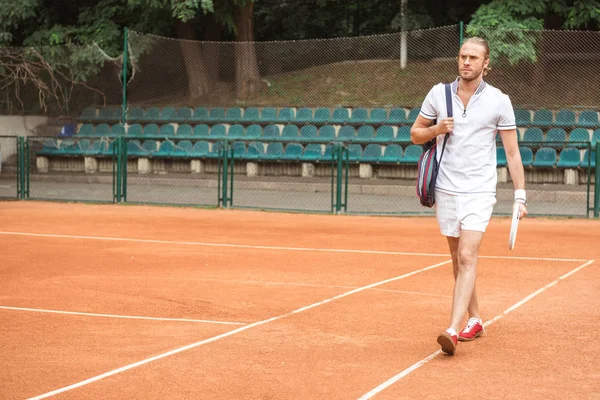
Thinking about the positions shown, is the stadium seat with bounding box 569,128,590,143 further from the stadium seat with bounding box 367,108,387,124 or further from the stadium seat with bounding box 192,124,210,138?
the stadium seat with bounding box 192,124,210,138

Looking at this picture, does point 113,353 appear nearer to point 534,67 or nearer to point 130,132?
point 534,67

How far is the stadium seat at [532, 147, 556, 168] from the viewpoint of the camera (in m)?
21.9

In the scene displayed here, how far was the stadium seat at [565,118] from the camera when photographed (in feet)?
72.6

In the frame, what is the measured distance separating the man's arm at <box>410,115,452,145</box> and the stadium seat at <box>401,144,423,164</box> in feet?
52.1

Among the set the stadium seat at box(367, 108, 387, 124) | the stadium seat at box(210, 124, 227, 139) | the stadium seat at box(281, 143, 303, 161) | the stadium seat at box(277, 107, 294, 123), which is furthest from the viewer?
the stadium seat at box(210, 124, 227, 139)

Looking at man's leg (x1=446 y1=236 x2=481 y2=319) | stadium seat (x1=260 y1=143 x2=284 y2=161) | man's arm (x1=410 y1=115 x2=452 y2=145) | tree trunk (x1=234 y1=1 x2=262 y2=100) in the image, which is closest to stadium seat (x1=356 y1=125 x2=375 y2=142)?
stadium seat (x1=260 y1=143 x2=284 y2=161)

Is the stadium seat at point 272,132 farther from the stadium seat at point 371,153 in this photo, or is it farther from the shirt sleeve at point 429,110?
the shirt sleeve at point 429,110

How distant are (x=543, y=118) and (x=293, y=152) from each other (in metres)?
6.05

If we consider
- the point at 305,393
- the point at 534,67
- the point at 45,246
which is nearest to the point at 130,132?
the point at 534,67

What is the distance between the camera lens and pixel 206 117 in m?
26.1

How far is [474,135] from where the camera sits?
7160 mm

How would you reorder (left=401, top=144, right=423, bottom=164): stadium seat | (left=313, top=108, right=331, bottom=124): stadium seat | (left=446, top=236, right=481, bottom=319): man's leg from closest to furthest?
(left=446, top=236, right=481, bottom=319): man's leg → (left=401, top=144, right=423, bottom=164): stadium seat → (left=313, top=108, right=331, bottom=124): stadium seat

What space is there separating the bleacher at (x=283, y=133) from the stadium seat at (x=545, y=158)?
22mm

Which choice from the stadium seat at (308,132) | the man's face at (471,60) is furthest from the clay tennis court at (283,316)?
the stadium seat at (308,132)
